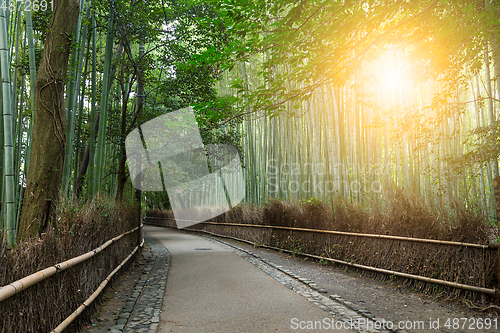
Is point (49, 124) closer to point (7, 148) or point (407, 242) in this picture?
Answer: point (7, 148)

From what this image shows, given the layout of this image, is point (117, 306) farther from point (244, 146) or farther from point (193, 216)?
point (193, 216)

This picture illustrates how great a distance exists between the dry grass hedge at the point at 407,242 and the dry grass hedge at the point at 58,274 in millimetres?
3562

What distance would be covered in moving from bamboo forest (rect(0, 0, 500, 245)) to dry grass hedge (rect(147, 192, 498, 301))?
0.16 metres

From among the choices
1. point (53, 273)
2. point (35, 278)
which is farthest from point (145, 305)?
point (35, 278)

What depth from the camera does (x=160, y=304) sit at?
12.1 feet

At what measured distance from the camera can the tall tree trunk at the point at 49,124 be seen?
3.67m

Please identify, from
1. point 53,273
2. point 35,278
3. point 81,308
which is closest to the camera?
point 35,278

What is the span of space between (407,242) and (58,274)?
384 cm

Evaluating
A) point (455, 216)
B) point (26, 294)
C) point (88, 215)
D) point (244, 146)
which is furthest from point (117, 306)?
point (244, 146)

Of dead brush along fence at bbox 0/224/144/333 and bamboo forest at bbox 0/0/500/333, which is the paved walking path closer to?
bamboo forest at bbox 0/0/500/333

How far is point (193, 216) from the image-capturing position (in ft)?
54.9

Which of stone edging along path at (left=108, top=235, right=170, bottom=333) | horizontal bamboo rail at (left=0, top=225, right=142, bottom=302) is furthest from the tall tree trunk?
stone edging along path at (left=108, top=235, right=170, bottom=333)

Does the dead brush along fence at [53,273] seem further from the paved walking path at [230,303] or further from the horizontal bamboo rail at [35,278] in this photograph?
the paved walking path at [230,303]

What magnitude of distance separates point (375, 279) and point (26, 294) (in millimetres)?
4146
